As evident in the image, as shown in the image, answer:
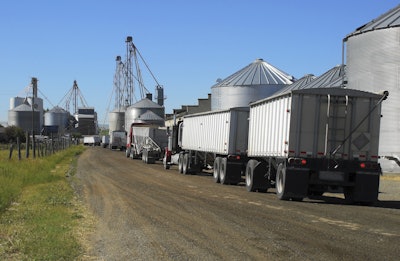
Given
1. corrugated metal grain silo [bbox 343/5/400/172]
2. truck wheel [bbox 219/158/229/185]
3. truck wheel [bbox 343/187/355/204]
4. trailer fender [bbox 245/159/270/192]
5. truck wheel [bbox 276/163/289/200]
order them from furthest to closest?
corrugated metal grain silo [bbox 343/5/400/172]
truck wheel [bbox 219/158/229/185]
trailer fender [bbox 245/159/270/192]
truck wheel [bbox 343/187/355/204]
truck wheel [bbox 276/163/289/200]

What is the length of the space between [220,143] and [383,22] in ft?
45.2

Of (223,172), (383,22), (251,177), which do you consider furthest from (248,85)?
(251,177)

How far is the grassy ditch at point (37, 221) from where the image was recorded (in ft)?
28.3

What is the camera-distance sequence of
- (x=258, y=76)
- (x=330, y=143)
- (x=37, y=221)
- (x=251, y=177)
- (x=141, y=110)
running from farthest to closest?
(x=141, y=110) < (x=258, y=76) < (x=251, y=177) < (x=330, y=143) < (x=37, y=221)

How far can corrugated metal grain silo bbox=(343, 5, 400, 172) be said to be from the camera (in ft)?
102

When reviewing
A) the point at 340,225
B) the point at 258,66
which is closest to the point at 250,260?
the point at 340,225

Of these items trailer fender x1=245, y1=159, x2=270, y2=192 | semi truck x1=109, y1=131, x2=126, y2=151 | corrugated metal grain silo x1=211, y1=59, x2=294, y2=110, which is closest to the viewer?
trailer fender x1=245, y1=159, x2=270, y2=192

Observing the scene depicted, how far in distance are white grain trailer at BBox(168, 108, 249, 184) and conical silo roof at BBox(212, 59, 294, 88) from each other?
85.3ft

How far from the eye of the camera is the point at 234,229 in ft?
36.8

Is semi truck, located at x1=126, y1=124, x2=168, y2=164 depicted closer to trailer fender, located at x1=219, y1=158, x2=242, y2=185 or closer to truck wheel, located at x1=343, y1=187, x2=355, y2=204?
trailer fender, located at x1=219, y1=158, x2=242, y2=185

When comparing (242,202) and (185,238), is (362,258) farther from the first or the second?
(242,202)

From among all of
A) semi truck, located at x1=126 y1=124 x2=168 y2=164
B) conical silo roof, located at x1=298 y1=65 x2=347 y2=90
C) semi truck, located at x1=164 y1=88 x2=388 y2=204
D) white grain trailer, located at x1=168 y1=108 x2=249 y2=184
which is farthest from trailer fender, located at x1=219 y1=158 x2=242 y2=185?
semi truck, located at x1=126 y1=124 x2=168 y2=164

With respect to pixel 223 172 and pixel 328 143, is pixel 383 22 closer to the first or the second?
pixel 223 172

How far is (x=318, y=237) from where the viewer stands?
1035 cm
